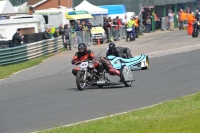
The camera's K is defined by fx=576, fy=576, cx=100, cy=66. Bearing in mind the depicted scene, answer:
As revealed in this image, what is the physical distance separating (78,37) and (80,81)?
18.7 m

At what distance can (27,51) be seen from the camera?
25953 millimetres

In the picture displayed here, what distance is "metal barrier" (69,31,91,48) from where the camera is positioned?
33000 millimetres

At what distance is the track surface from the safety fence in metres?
2.34

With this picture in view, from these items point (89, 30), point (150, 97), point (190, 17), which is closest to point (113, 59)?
point (150, 97)

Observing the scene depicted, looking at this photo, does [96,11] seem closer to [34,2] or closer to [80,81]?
[34,2]

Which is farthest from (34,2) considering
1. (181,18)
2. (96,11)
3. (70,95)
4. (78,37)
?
(70,95)

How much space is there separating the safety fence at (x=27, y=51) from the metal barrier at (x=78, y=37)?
6.42 feet

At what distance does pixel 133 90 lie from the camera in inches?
581

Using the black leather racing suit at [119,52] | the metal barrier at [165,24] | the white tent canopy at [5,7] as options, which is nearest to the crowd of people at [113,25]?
the metal barrier at [165,24]

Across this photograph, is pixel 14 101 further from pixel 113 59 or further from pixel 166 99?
pixel 113 59

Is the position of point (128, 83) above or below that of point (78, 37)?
below

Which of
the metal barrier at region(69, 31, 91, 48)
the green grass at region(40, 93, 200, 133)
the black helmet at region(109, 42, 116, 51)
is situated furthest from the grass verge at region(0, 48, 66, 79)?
the green grass at region(40, 93, 200, 133)

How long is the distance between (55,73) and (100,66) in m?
6.03

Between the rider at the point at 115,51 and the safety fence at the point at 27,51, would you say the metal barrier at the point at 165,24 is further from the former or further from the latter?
the rider at the point at 115,51
